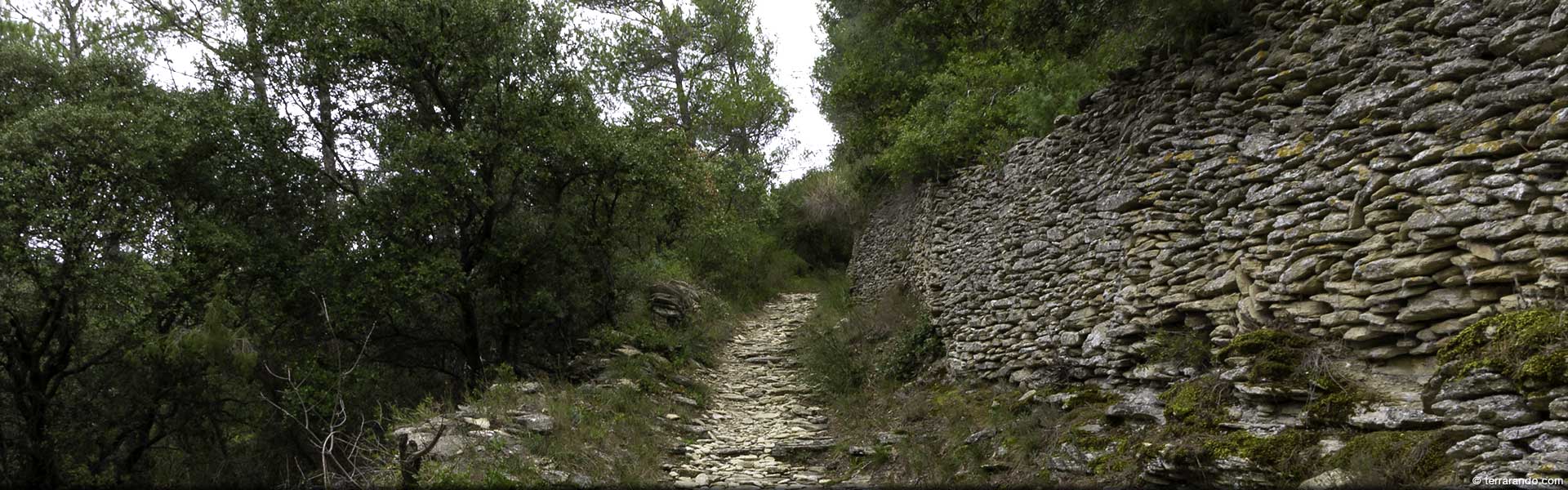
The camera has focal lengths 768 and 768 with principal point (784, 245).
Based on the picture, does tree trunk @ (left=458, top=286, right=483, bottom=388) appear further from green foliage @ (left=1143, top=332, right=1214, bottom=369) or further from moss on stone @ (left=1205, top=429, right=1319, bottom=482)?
moss on stone @ (left=1205, top=429, right=1319, bottom=482)

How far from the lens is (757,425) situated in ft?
34.2

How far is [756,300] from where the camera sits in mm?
21094

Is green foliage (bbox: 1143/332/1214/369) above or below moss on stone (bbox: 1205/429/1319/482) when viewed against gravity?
above

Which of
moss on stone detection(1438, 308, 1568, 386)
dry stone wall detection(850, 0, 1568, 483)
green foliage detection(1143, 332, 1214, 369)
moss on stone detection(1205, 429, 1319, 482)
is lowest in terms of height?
moss on stone detection(1205, 429, 1319, 482)

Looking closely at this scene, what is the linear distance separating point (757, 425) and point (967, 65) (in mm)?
7344

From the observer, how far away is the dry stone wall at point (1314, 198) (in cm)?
402

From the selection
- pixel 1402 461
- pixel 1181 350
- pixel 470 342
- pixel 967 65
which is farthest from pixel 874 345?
pixel 1402 461

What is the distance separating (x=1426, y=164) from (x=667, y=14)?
2159cm

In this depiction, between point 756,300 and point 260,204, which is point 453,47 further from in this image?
point 756,300

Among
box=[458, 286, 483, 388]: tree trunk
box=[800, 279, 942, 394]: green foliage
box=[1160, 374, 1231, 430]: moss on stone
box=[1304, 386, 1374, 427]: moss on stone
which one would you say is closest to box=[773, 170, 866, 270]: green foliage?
box=[800, 279, 942, 394]: green foliage

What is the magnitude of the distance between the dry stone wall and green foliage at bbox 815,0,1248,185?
2.41ft

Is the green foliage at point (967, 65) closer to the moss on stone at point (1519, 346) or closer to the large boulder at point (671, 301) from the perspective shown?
the moss on stone at point (1519, 346)

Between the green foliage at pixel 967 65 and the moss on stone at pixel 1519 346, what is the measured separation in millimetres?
3418

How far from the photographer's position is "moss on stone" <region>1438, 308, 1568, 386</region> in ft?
11.2
